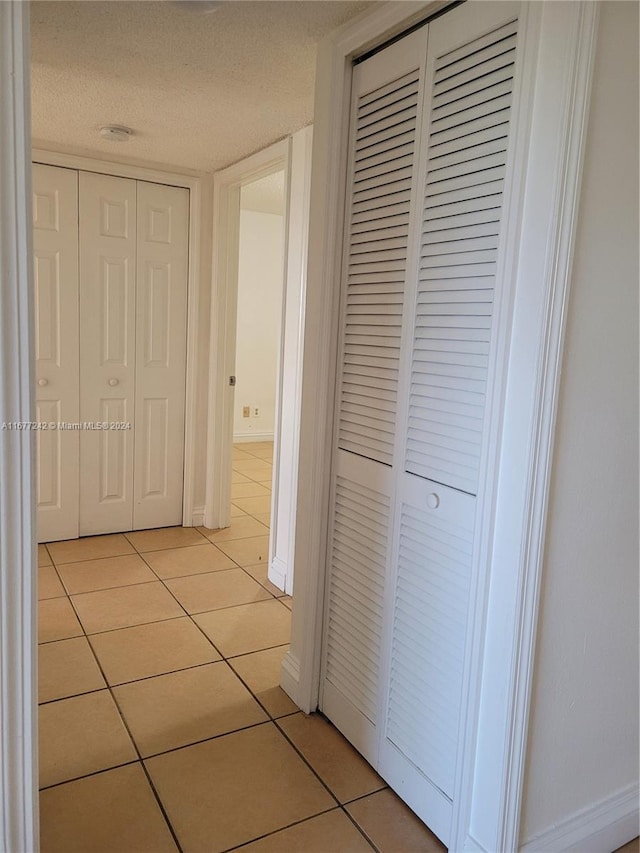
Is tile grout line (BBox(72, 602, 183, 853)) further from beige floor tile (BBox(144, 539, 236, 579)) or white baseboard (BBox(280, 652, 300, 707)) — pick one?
beige floor tile (BBox(144, 539, 236, 579))

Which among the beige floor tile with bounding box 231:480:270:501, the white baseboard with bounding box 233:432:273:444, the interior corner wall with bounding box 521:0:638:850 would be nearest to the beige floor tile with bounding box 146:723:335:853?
the interior corner wall with bounding box 521:0:638:850

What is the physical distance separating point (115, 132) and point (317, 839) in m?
2.87

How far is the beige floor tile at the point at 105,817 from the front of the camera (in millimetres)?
1573

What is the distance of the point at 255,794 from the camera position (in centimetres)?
177

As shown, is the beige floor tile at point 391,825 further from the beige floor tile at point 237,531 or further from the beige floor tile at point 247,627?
the beige floor tile at point 237,531

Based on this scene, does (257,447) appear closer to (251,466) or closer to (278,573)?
(251,466)

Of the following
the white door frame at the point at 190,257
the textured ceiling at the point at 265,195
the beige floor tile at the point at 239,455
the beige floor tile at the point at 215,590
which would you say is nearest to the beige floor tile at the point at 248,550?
the beige floor tile at the point at 215,590

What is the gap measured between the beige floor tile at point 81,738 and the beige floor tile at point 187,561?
3.55 ft

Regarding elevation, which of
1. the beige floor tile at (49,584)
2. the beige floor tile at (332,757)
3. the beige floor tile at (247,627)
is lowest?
the beige floor tile at (332,757)

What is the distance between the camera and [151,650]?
249cm

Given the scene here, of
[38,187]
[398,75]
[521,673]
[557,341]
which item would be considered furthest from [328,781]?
[38,187]

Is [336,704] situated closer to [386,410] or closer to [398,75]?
[386,410]

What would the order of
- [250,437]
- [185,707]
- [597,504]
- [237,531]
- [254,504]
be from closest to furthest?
[597,504]
[185,707]
[237,531]
[254,504]
[250,437]

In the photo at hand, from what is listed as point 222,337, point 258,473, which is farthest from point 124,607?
point 258,473
